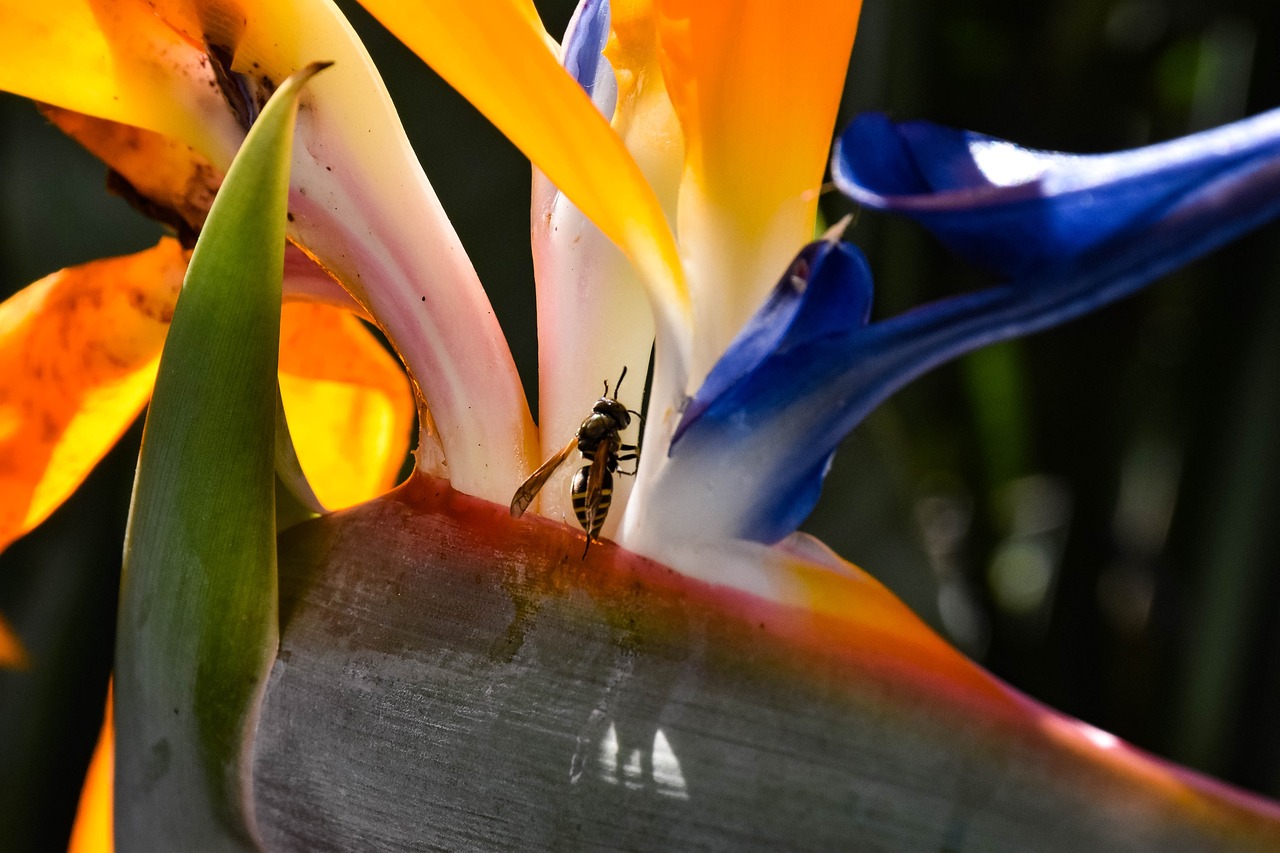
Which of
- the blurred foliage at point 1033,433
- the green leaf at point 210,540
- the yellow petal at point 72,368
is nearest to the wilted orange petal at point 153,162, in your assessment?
the yellow petal at point 72,368

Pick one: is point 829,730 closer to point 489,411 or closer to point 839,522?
point 489,411

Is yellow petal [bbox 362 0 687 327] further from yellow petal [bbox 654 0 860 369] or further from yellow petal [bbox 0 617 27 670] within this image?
yellow petal [bbox 0 617 27 670]

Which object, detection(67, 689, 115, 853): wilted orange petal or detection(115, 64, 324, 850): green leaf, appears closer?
detection(115, 64, 324, 850): green leaf

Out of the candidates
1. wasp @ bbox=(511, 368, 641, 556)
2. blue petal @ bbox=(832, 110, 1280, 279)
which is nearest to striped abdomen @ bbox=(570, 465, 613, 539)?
wasp @ bbox=(511, 368, 641, 556)

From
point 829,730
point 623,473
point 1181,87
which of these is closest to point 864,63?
point 1181,87

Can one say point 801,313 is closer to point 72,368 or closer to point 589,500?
point 589,500

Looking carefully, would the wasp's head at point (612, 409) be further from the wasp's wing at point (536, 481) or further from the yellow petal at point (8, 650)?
the yellow petal at point (8, 650)

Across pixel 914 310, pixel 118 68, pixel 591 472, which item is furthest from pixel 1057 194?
pixel 118 68
